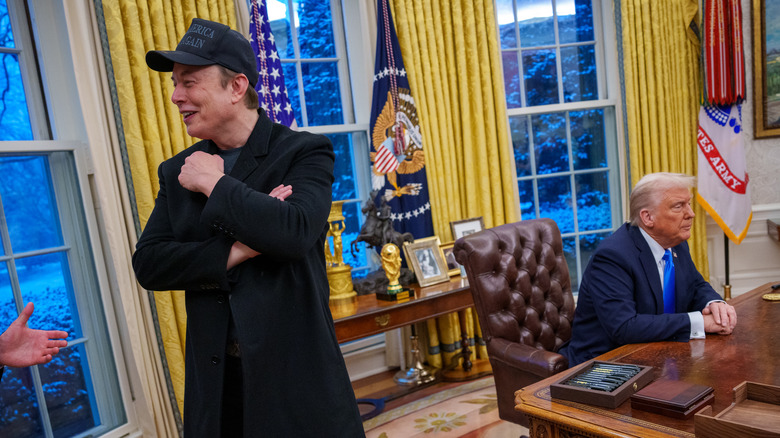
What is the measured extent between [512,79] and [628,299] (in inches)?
107

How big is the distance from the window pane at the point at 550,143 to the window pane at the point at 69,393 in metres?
3.34

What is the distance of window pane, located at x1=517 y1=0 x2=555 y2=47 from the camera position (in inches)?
165

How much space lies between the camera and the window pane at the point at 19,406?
2.40 m

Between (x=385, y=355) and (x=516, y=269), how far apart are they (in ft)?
6.15

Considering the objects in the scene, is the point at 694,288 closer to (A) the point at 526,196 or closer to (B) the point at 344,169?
(A) the point at 526,196

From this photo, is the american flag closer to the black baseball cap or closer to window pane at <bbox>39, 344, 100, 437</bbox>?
window pane at <bbox>39, 344, 100, 437</bbox>

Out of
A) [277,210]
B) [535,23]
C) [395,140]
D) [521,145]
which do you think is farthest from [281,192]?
[535,23]

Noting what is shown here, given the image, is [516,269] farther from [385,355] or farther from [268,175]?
[385,355]

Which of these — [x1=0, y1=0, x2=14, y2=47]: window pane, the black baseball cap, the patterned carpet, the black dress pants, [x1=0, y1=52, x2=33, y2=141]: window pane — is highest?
[x1=0, y1=0, x2=14, y2=47]: window pane

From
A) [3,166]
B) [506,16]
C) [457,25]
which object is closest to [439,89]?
[457,25]

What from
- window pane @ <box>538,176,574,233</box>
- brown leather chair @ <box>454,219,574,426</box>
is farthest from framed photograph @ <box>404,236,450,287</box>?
window pane @ <box>538,176,574,233</box>

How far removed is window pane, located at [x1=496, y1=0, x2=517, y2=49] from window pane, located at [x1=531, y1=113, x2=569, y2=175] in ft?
2.00

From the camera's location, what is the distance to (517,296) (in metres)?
2.25

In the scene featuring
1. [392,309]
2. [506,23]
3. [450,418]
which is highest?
[506,23]
